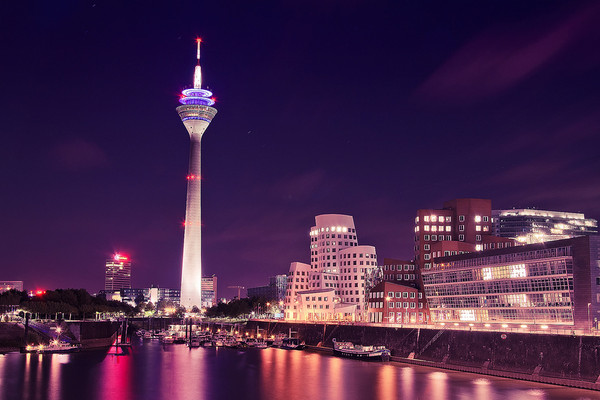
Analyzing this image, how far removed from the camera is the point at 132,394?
8862 cm

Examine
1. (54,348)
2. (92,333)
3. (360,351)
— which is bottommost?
(54,348)

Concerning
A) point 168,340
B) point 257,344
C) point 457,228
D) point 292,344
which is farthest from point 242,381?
point 457,228

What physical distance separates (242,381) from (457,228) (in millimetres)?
90637

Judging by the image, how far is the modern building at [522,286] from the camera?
103188 mm

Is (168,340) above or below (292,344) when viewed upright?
below

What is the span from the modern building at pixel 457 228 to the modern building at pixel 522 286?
19858 mm

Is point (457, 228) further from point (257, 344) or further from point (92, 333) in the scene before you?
point (92, 333)

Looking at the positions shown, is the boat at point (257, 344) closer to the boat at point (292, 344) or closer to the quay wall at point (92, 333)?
the boat at point (292, 344)

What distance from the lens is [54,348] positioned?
449ft

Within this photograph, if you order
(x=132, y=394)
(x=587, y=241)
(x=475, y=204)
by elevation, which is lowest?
(x=132, y=394)

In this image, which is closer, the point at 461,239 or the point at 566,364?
the point at 566,364

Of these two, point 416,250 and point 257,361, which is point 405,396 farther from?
point 416,250

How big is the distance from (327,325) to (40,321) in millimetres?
66906

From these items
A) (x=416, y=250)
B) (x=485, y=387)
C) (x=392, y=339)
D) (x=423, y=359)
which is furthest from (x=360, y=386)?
(x=416, y=250)
